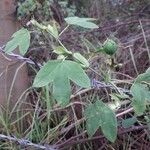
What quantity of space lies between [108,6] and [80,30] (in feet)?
2.41

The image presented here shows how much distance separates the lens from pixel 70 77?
901 mm

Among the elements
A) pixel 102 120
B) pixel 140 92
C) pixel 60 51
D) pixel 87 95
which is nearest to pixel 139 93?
pixel 140 92

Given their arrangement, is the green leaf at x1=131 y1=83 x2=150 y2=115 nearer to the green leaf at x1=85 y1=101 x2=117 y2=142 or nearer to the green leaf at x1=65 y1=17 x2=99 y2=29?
the green leaf at x1=85 y1=101 x2=117 y2=142

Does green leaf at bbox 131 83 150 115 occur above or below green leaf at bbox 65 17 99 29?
below

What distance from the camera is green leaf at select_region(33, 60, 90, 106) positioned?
0.90 metres

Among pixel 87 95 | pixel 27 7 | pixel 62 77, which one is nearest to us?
pixel 62 77

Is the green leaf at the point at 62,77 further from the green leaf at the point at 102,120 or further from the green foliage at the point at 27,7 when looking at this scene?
the green foliage at the point at 27,7

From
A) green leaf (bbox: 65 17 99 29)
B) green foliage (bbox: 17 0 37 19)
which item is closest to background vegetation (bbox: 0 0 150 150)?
green foliage (bbox: 17 0 37 19)

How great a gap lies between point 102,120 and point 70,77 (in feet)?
0.60

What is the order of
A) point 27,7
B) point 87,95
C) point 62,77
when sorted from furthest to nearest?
point 27,7
point 87,95
point 62,77

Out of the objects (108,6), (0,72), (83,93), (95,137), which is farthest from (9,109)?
(108,6)

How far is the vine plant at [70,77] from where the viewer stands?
907mm

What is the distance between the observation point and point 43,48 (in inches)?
96.0

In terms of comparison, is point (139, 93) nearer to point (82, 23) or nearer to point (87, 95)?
point (82, 23)
